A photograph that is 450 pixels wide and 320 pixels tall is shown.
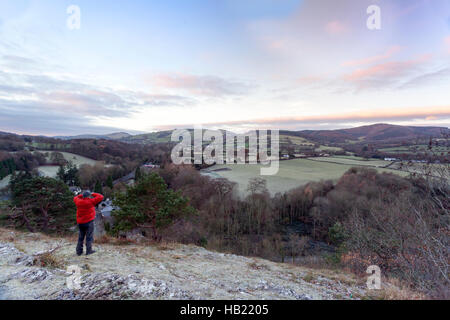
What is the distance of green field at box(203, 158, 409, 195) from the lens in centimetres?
3178

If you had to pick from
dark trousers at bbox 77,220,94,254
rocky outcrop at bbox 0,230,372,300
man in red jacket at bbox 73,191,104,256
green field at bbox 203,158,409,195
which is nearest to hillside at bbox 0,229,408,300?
rocky outcrop at bbox 0,230,372,300

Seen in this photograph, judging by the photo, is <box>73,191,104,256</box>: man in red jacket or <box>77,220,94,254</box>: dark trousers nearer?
<box>73,191,104,256</box>: man in red jacket

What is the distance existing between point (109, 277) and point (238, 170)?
3907 cm

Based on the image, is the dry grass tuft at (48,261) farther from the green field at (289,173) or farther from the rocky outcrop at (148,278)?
the green field at (289,173)

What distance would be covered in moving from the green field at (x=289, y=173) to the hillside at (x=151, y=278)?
2284 centimetres

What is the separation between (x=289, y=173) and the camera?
37531 millimetres

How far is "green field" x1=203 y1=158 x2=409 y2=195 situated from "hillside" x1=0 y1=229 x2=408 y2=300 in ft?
74.9

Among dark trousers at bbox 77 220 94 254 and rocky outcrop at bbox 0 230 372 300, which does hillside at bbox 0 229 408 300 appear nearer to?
rocky outcrop at bbox 0 230 372 300

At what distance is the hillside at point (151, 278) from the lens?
3680 millimetres

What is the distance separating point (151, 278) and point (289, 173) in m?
36.3

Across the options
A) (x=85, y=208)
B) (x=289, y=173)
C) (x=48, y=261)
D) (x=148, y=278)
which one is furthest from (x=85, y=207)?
(x=289, y=173)

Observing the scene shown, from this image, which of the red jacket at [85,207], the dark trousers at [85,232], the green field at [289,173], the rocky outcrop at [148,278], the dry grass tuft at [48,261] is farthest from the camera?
the green field at [289,173]

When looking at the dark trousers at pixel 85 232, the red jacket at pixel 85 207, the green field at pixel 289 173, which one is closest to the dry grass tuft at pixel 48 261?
the dark trousers at pixel 85 232
